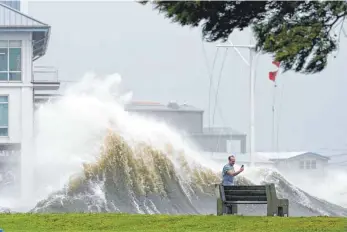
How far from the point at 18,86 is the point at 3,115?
6.05 ft

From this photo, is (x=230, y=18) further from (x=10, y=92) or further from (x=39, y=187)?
(x=10, y=92)

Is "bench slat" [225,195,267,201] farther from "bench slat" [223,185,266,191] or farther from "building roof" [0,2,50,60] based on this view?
"building roof" [0,2,50,60]

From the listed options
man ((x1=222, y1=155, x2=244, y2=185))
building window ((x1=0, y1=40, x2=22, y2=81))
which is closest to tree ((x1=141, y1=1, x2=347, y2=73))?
man ((x1=222, y1=155, x2=244, y2=185))

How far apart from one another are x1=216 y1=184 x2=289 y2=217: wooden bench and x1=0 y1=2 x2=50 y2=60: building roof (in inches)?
1478

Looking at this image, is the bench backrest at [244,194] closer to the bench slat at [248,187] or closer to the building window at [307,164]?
the bench slat at [248,187]

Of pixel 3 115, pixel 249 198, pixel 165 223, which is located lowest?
pixel 165 223

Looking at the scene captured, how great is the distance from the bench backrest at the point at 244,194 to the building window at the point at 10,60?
37256 mm

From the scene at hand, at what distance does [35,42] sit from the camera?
58812mm

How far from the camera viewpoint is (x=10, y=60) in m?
56.9

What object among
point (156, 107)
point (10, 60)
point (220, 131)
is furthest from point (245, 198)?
point (220, 131)

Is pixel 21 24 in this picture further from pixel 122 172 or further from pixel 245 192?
pixel 245 192

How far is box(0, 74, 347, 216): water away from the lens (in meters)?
37.4

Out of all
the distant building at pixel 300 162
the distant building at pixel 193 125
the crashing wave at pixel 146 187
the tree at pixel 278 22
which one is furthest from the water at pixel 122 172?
the distant building at pixel 300 162

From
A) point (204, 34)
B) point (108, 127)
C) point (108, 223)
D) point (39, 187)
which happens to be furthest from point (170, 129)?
point (204, 34)
